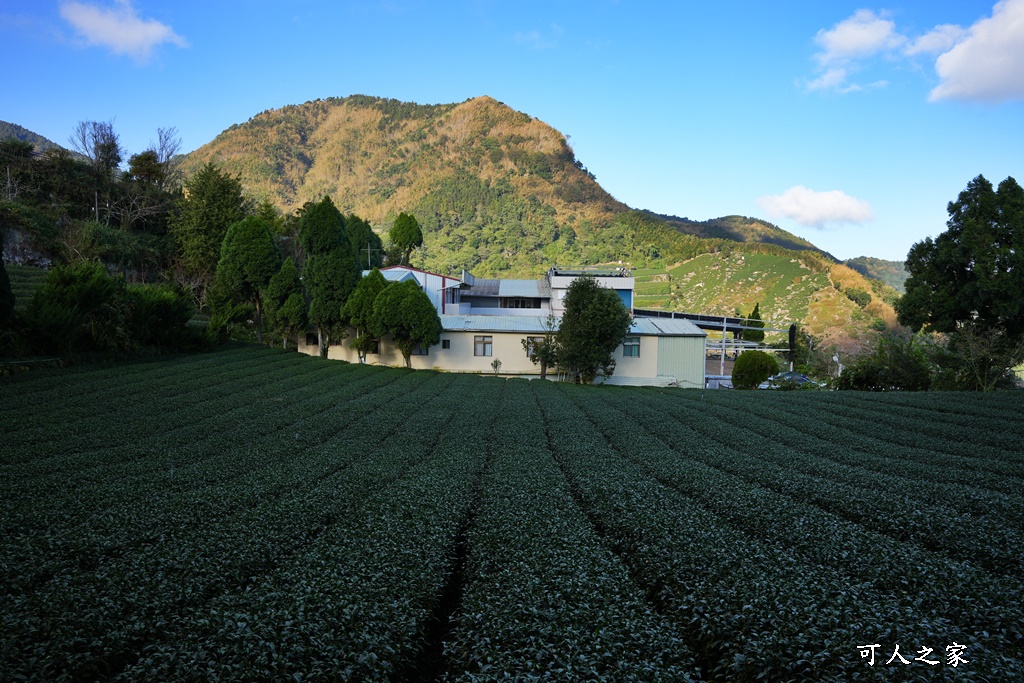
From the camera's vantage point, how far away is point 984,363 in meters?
26.5

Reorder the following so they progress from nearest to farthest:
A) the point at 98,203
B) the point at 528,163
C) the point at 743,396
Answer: the point at 743,396
the point at 98,203
the point at 528,163

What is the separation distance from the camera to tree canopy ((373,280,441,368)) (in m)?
31.7

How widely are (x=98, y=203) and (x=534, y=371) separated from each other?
3323cm

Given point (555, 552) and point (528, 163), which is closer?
point (555, 552)

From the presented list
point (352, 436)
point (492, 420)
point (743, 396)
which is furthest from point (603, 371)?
point (352, 436)

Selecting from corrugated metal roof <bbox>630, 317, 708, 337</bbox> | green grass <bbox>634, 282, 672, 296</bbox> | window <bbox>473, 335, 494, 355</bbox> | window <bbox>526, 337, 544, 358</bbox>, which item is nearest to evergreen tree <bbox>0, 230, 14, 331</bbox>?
window <bbox>473, 335, 494, 355</bbox>

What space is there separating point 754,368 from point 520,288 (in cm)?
1953

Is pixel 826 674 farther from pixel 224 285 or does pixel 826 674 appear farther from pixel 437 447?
pixel 224 285

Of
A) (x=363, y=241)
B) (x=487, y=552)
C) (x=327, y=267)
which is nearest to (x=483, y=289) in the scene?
(x=363, y=241)

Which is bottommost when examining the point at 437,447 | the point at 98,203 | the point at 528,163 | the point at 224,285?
the point at 437,447

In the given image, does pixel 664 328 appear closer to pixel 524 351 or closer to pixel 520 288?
pixel 524 351

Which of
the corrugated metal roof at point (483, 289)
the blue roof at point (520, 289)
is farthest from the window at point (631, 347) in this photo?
the corrugated metal roof at point (483, 289)

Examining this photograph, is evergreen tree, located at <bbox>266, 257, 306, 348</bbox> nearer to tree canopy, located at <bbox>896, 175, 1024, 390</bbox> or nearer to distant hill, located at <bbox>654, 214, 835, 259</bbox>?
tree canopy, located at <bbox>896, 175, 1024, 390</bbox>

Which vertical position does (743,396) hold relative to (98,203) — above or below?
below
